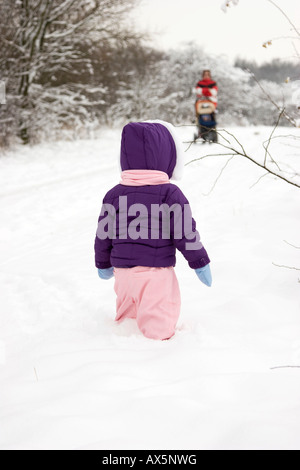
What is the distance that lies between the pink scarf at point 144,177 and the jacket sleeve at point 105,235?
230 millimetres

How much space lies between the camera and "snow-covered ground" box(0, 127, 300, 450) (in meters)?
1.60

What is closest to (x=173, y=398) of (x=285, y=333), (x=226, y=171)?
(x=285, y=333)

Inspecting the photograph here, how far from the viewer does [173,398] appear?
1.80 meters

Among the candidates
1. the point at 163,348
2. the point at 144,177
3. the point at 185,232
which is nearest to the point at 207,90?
the point at 144,177

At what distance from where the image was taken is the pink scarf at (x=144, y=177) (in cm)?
256

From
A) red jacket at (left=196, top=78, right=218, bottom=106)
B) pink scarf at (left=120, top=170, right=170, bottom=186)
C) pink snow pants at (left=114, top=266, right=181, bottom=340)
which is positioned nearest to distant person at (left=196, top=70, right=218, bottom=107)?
red jacket at (left=196, top=78, right=218, bottom=106)

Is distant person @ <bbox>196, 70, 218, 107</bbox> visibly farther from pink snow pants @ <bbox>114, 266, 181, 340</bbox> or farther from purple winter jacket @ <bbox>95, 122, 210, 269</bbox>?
pink snow pants @ <bbox>114, 266, 181, 340</bbox>

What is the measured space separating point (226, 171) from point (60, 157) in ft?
17.4

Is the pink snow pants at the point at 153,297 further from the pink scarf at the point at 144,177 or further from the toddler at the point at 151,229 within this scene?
the pink scarf at the point at 144,177

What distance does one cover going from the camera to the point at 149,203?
8.29 ft

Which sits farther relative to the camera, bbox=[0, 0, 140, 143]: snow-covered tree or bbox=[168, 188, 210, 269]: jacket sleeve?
bbox=[0, 0, 140, 143]: snow-covered tree

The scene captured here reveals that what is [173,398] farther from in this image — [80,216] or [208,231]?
[80,216]

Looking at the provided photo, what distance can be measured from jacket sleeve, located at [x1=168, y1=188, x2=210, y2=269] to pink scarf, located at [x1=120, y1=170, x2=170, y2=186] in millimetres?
143

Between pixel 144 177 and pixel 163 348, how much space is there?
3.43ft
